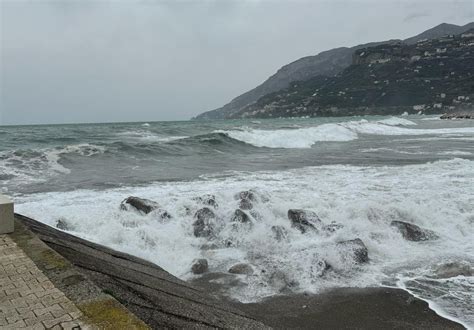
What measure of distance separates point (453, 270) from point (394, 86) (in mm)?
143240

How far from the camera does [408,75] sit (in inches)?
5404

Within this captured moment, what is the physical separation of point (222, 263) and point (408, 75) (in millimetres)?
146746

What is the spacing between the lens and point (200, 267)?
701 centimetres

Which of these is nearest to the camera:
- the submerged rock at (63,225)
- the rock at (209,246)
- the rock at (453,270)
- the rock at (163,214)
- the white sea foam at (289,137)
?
the rock at (453,270)

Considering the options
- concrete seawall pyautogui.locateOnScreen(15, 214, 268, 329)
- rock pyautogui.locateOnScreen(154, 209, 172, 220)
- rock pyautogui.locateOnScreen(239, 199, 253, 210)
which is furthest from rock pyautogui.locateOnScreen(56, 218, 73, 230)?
rock pyautogui.locateOnScreen(239, 199, 253, 210)

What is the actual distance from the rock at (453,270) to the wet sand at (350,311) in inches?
40.0

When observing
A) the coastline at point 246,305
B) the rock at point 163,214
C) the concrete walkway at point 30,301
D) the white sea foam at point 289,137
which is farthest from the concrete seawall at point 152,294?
the white sea foam at point 289,137

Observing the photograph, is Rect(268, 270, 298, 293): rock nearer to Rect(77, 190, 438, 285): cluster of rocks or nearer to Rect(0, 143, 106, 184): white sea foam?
Rect(77, 190, 438, 285): cluster of rocks

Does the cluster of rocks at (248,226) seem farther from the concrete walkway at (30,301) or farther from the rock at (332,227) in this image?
the concrete walkway at (30,301)

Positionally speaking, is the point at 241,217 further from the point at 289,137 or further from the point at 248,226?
the point at 289,137

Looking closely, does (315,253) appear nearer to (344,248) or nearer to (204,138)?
(344,248)

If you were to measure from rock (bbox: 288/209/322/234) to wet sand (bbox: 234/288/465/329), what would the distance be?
2.67 meters

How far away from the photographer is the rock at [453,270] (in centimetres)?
652

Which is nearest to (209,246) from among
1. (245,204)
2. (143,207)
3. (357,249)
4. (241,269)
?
(241,269)
